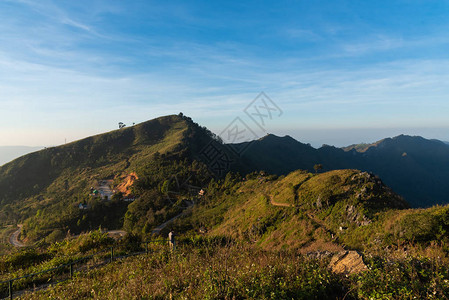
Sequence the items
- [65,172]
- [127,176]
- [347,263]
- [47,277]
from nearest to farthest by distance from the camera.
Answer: [347,263] → [47,277] → [127,176] → [65,172]

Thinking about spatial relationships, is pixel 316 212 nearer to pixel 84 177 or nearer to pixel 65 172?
pixel 84 177

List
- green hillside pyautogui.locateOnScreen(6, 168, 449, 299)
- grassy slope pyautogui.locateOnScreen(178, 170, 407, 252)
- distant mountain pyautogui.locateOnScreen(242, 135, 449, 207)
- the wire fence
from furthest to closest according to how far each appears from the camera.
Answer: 1. distant mountain pyautogui.locateOnScreen(242, 135, 449, 207)
2. grassy slope pyautogui.locateOnScreen(178, 170, 407, 252)
3. the wire fence
4. green hillside pyautogui.locateOnScreen(6, 168, 449, 299)

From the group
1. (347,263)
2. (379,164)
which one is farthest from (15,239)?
(379,164)

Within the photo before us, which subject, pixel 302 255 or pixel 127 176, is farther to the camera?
pixel 127 176

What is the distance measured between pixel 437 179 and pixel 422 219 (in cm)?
20972

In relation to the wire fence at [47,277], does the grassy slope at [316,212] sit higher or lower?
lower

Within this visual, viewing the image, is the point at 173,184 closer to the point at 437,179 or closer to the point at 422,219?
the point at 422,219

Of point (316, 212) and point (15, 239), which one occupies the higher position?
point (316, 212)

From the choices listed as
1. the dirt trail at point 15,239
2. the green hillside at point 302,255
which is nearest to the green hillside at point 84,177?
the dirt trail at point 15,239

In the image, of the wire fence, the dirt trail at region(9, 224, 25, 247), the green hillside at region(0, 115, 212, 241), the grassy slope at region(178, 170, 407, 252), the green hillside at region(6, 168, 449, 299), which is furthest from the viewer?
the green hillside at region(0, 115, 212, 241)

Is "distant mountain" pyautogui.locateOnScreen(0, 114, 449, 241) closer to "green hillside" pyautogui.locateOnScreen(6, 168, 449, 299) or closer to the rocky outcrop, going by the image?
"green hillside" pyautogui.locateOnScreen(6, 168, 449, 299)

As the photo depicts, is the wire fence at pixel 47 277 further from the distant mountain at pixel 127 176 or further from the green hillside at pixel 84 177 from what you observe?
the green hillside at pixel 84 177

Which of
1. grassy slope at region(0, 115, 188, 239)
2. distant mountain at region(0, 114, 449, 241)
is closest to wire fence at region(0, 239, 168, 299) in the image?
distant mountain at region(0, 114, 449, 241)

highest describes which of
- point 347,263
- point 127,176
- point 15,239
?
point 347,263
